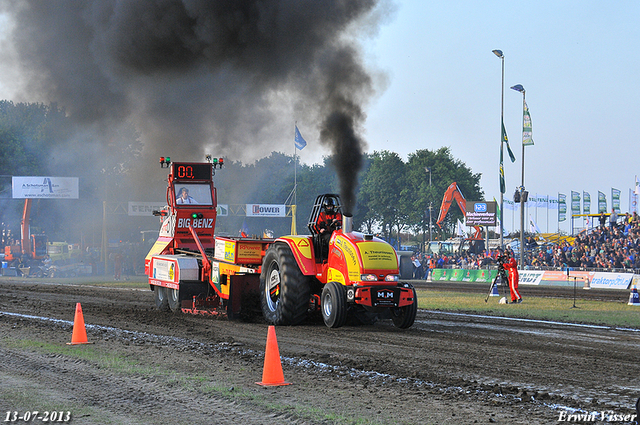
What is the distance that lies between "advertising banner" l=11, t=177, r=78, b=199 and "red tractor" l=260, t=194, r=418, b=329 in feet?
120

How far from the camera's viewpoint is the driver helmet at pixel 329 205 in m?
12.5

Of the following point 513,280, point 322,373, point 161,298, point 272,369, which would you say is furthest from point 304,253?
point 513,280

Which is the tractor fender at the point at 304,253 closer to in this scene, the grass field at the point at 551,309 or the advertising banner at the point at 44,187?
the grass field at the point at 551,309

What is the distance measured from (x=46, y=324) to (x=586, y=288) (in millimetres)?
23552

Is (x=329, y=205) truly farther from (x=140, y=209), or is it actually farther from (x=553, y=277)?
(x=140, y=209)

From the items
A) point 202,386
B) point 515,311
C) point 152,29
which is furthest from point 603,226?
point 202,386

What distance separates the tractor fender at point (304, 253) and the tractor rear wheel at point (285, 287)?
0.30 feet

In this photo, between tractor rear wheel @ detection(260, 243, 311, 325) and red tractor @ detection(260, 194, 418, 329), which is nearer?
red tractor @ detection(260, 194, 418, 329)

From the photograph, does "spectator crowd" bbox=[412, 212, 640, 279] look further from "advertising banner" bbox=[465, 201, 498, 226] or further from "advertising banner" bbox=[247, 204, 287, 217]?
"advertising banner" bbox=[247, 204, 287, 217]

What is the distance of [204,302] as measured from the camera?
48.4ft

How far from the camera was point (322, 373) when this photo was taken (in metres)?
7.84

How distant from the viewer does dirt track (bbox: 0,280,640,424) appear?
6.04 m

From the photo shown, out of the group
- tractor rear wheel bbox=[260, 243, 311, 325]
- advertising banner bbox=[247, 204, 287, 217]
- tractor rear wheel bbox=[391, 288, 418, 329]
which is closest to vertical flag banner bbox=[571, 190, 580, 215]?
advertising banner bbox=[247, 204, 287, 217]

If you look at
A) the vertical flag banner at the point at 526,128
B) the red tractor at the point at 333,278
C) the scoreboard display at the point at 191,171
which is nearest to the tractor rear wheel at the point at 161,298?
the scoreboard display at the point at 191,171
